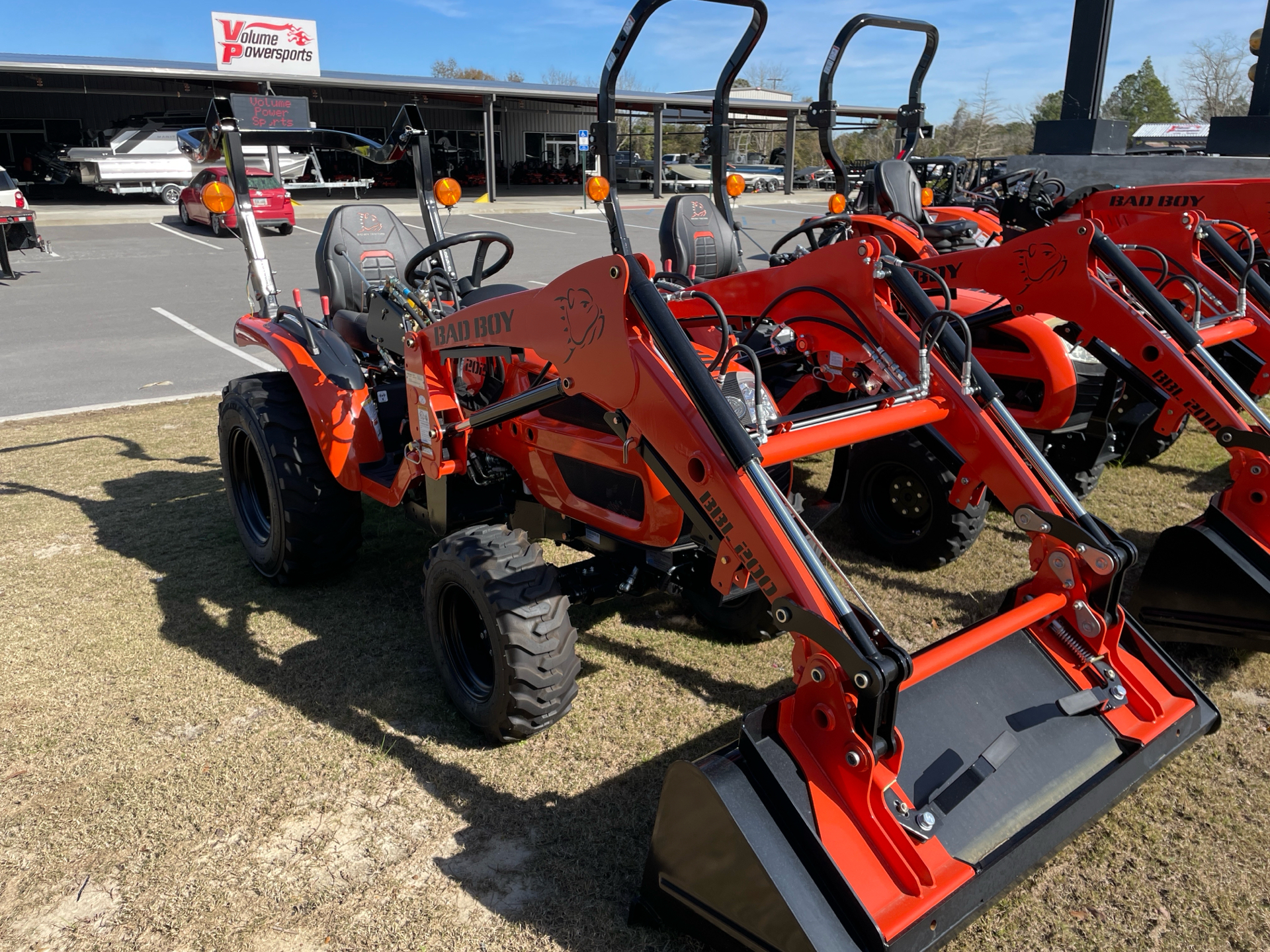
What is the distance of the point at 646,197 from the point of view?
1305 inches

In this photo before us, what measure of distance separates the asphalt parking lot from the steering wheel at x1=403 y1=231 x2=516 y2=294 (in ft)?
6.95

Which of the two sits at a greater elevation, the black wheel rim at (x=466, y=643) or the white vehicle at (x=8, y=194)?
the white vehicle at (x=8, y=194)

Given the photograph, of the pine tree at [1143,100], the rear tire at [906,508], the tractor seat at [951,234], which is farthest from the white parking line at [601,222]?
the pine tree at [1143,100]

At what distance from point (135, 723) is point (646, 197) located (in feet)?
104

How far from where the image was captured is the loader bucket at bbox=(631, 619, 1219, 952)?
6.92 ft

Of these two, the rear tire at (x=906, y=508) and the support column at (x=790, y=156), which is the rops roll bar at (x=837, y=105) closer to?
the rear tire at (x=906, y=508)

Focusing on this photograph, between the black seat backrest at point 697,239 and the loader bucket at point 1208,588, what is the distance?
3.79 meters

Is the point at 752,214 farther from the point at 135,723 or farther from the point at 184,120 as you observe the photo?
the point at 135,723

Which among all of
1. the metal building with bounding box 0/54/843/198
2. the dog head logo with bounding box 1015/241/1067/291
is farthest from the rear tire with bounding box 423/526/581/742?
the metal building with bounding box 0/54/843/198

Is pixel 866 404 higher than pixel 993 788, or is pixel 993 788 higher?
pixel 866 404

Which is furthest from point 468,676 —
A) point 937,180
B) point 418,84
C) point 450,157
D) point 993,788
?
point 418,84

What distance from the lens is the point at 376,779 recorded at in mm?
3102

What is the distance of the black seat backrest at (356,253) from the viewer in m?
4.94

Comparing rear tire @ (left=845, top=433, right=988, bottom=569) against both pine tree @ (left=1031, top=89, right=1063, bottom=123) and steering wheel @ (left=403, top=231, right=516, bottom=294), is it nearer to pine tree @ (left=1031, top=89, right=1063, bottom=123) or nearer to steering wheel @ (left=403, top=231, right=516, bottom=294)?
steering wheel @ (left=403, top=231, right=516, bottom=294)
